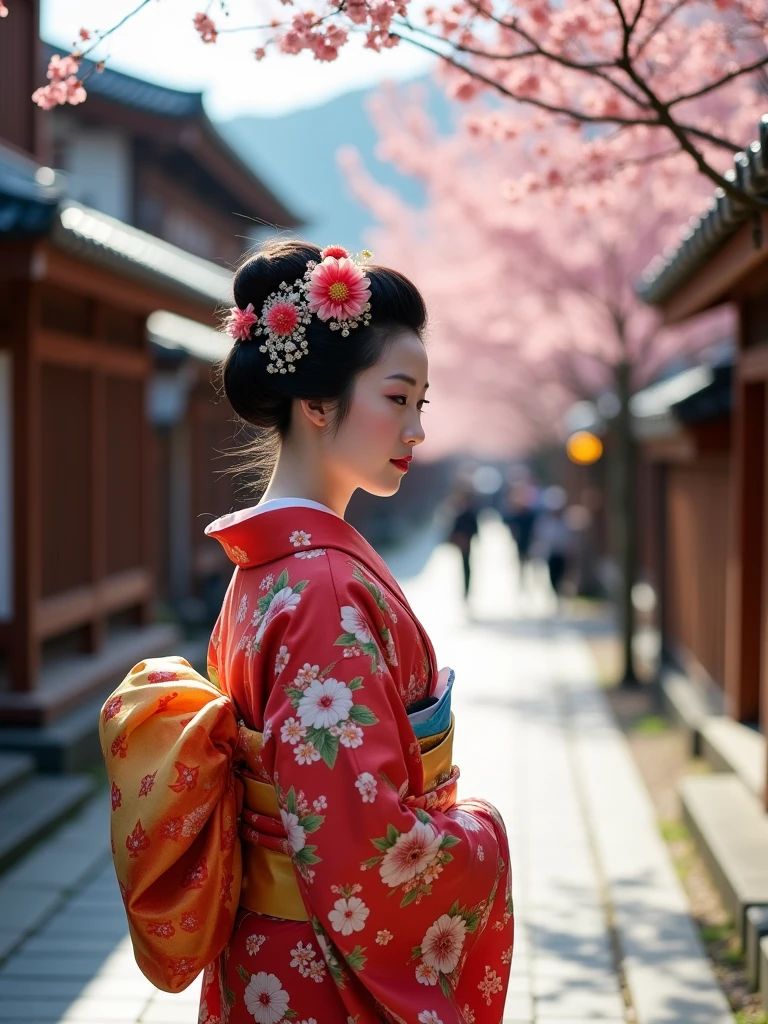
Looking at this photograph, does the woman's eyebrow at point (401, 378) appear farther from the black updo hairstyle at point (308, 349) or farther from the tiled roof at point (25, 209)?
the tiled roof at point (25, 209)

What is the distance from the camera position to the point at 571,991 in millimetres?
Result: 4504

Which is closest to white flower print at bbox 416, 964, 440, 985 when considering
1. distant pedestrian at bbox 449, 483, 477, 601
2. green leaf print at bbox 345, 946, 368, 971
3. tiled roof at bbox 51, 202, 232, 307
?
green leaf print at bbox 345, 946, 368, 971

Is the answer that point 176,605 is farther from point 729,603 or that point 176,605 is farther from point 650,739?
point 729,603

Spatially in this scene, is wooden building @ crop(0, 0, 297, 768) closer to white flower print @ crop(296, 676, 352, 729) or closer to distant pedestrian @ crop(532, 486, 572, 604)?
white flower print @ crop(296, 676, 352, 729)

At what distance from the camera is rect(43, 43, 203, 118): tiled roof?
1315 cm

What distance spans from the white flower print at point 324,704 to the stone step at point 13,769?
5094 millimetres

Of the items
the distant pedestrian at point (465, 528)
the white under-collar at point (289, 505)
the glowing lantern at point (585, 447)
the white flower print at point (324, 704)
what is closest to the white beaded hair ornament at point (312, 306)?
the white under-collar at point (289, 505)

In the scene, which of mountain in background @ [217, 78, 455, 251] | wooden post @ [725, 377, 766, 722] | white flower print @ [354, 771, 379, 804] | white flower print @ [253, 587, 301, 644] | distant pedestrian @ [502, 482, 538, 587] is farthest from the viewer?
mountain in background @ [217, 78, 455, 251]

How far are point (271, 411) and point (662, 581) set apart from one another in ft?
31.4

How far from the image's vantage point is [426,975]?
201 cm

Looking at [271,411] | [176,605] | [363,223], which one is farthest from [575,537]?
[363,223]

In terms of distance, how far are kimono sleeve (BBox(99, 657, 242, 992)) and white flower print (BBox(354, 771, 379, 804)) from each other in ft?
1.01

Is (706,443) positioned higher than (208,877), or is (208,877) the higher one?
(706,443)

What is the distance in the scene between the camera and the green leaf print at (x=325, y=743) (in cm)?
189
